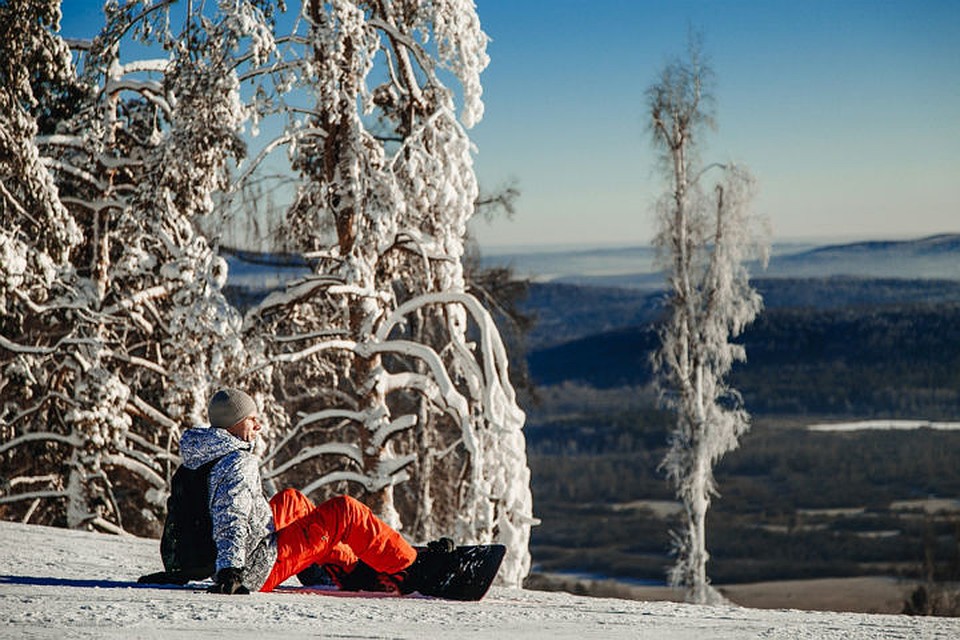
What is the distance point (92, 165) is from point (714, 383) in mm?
12461

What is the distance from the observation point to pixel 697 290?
955 inches

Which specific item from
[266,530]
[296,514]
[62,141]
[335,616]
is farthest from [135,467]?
[335,616]

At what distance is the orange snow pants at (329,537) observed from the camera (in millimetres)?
6824

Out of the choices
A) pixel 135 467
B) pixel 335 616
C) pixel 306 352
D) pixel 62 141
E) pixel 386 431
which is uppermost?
pixel 62 141

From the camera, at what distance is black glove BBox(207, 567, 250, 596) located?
6465 millimetres

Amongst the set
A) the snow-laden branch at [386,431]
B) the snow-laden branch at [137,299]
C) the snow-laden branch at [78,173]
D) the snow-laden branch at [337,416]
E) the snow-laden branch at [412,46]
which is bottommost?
the snow-laden branch at [386,431]

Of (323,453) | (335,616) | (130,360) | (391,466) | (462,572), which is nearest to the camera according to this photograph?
(335,616)

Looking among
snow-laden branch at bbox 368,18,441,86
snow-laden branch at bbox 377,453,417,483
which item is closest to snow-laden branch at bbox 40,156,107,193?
snow-laden branch at bbox 368,18,441,86

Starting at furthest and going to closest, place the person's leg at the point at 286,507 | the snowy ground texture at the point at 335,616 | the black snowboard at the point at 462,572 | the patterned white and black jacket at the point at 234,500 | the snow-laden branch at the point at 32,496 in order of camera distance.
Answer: the snow-laden branch at the point at 32,496 → the black snowboard at the point at 462,572 → the person's leg at the point at 286,507 → the patterned white and black jacket at the point at 234,500 → the snowy ground texture at the point at 335,616

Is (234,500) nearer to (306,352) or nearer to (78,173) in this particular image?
(306,352)

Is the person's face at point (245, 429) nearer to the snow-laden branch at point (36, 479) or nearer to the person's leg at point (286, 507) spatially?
the person's leg at point (286, 507)

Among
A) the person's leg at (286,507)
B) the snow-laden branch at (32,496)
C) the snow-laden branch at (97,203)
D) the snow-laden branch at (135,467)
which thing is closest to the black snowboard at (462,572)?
the person's leg at (286,507)

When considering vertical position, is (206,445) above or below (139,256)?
below

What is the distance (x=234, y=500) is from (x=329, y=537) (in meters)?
0.72
